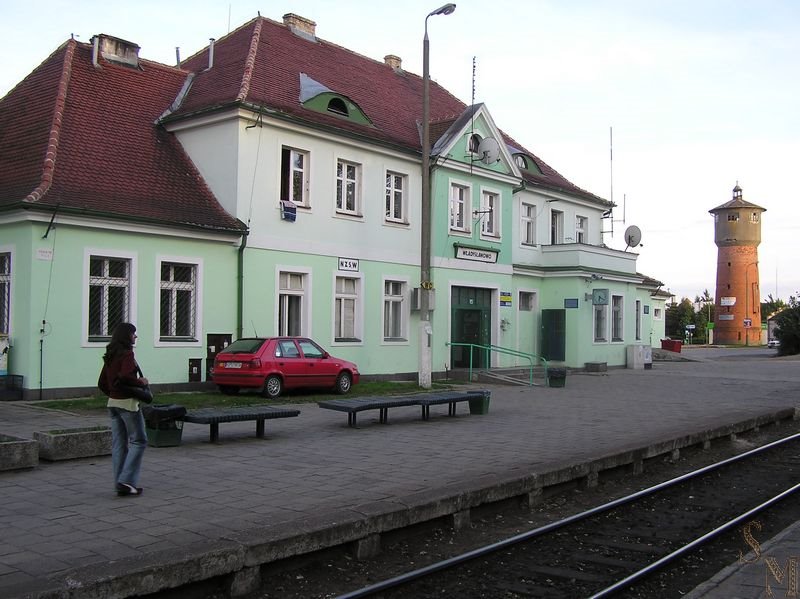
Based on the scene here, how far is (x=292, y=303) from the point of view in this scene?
22.7 metres

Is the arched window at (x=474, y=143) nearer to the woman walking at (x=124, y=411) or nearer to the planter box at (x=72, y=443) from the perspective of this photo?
the planter box at (x=72, y=443)

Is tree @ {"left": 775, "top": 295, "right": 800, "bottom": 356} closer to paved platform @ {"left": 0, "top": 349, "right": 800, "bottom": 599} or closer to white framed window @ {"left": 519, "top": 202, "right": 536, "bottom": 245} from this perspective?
white framed window @ {"left": 519, "top": 202, "right": 536, "bottom": 245}

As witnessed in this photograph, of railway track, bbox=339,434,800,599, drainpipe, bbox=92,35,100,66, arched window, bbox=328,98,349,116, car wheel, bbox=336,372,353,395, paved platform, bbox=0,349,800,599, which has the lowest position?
railway track, bbox=339,434,800,599

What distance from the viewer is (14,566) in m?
5.68

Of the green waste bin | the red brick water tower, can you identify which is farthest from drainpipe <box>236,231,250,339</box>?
the red brick water tower

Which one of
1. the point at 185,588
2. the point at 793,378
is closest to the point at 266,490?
the point at 185,588

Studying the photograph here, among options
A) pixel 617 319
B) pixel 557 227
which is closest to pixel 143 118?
pixel 557 227

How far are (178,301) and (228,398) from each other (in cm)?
353

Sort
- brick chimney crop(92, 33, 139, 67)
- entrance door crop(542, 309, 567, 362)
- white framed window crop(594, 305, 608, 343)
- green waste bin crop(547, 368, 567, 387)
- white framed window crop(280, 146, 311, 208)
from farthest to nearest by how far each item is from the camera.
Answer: white framed window crop(594, 305, 608, 343), entrance door crop(542, 309, 567, 362), green waste bin crop(547, 368, 567, 387), brick chimney crop(92, 33, 139, 67), white framed window crop(280, 146, 311, 208)

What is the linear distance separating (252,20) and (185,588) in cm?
2414

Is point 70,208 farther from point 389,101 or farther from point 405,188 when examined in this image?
point 389,101

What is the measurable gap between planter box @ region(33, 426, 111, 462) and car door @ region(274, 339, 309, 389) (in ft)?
26.1

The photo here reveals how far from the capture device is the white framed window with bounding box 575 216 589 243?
3576 cm

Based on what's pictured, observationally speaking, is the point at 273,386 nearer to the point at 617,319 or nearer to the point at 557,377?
the point at 557,377
